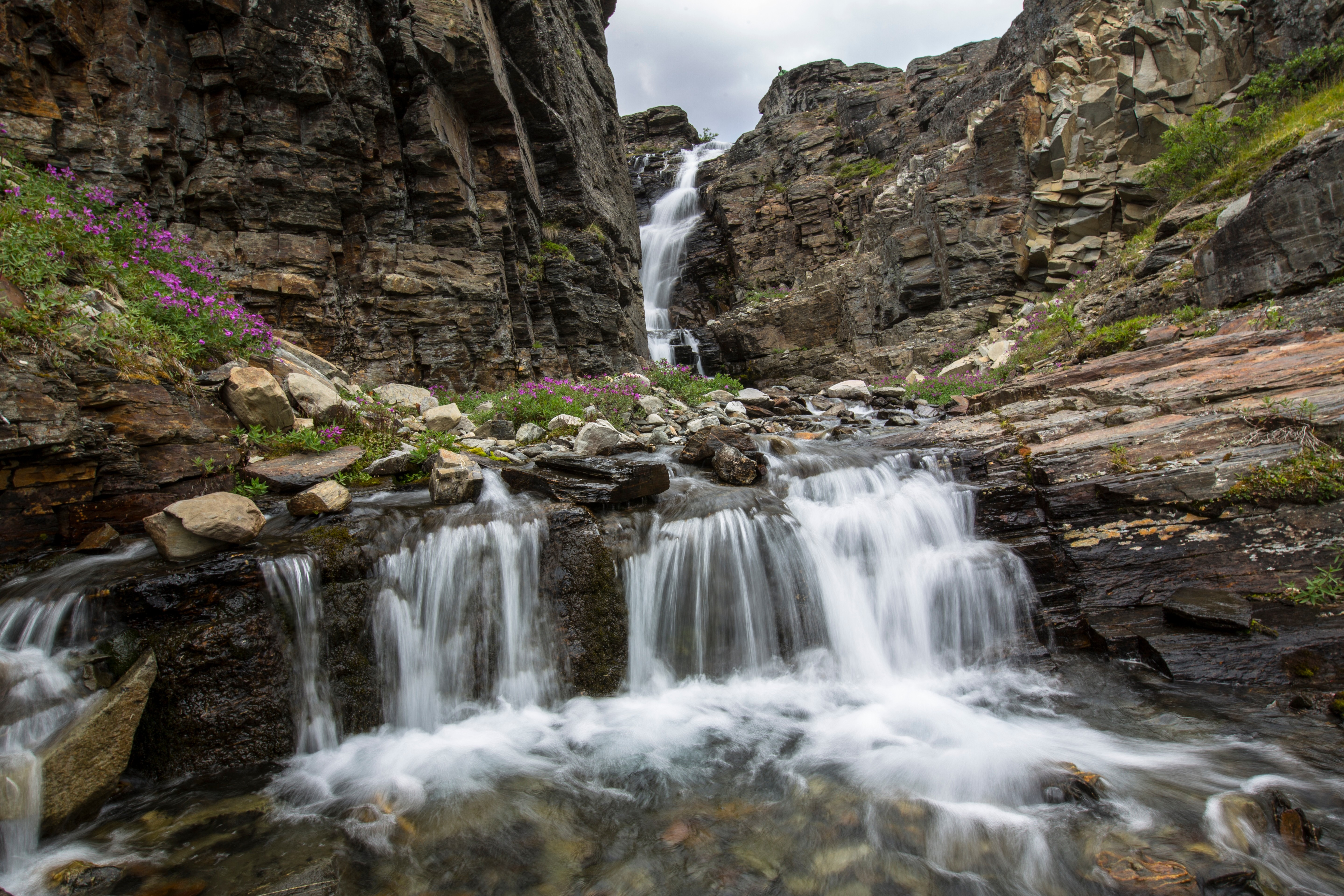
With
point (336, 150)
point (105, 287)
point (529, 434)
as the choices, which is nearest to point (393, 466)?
point (529, 434)

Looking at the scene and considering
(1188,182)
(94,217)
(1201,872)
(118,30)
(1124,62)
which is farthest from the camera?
(1124,62)

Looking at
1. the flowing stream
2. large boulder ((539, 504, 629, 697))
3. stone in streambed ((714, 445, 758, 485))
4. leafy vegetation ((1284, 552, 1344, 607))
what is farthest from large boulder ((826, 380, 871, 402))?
large boulder ((539, 504, 629, 697))

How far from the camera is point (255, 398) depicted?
597 centimetres

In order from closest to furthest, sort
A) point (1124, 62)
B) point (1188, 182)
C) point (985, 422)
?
1. point (985, 422)
2. point (1188, 182)
3. point (1124, 62)

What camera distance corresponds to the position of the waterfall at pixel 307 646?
4.07 m

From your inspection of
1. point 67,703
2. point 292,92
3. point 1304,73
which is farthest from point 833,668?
point 1304,73

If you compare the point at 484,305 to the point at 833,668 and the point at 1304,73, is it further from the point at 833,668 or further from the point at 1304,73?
the point at 1304,73

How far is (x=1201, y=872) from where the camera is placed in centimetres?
254

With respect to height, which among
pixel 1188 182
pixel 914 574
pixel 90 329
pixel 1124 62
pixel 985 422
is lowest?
pixel 914 574

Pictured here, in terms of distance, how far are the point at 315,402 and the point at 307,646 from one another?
3.67 metres

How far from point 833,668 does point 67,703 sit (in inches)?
217

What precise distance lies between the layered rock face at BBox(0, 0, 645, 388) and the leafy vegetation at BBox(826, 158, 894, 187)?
13429mm

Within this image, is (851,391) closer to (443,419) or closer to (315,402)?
(443,419)

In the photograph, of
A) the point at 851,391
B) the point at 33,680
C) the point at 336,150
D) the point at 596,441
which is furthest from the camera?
the point at 851,391
